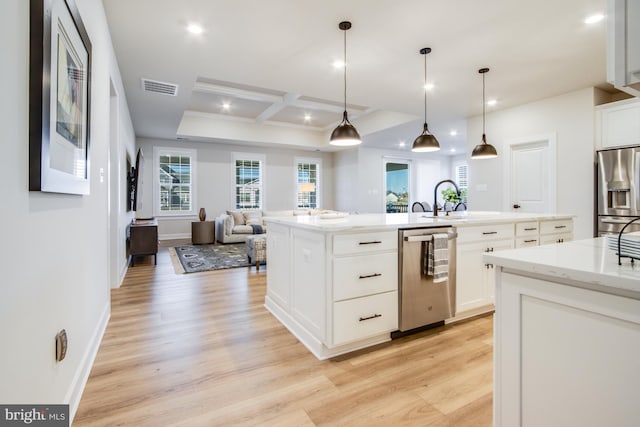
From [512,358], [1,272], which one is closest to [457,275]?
[512,358]

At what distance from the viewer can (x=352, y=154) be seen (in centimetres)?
890

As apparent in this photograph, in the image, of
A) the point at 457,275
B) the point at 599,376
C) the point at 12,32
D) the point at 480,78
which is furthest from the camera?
the point at 480,78

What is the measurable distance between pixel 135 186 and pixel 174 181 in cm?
293

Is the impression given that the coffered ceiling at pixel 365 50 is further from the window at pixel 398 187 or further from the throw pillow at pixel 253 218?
the window at pixel 398 187

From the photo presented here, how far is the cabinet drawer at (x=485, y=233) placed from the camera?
2.53 meters

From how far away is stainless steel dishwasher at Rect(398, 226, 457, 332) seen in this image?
7.31 feet

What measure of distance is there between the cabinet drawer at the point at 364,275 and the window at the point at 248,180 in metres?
6.98

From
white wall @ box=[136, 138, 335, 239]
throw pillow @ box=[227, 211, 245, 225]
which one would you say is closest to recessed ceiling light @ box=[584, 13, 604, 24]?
throw pillow @ box=[227, 211, 245, 225]

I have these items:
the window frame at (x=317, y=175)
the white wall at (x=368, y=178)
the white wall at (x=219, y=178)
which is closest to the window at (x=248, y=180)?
the white wall at (x=219, y=178)

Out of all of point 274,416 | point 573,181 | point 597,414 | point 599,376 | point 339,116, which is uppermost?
point 339,116

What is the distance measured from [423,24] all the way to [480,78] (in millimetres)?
1709

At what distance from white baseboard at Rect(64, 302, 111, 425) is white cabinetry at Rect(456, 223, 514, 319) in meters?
2.58

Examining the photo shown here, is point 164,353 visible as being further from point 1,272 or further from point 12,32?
point 12,32

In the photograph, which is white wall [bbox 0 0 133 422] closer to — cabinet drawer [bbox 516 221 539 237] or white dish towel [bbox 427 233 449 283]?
white dish towel [bbox 427 233 449 283]
